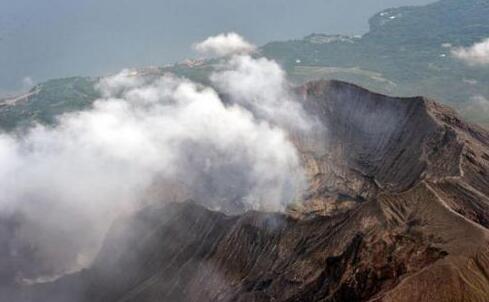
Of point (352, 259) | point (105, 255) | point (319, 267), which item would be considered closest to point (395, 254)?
point (352, 259)

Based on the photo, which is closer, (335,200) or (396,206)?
(396,206)

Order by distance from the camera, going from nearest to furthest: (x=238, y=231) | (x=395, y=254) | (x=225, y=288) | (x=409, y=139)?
(x=395, y=254) → (x=225, y=288) → (x=238, y=231) → (x=409, y=139)

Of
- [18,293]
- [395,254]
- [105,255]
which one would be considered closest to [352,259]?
[395,254]

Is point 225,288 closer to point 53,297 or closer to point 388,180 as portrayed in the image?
point 53,297

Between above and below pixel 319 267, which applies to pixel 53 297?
below

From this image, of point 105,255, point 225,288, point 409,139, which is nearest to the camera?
point 225,288

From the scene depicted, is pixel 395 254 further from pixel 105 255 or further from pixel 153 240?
pixel 105 255
